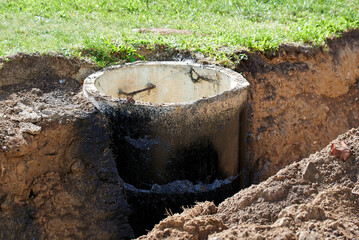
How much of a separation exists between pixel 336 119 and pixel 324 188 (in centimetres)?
410

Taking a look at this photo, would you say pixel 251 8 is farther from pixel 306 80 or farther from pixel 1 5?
pixel 1 5

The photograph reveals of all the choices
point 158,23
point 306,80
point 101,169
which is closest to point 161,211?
point 101,169

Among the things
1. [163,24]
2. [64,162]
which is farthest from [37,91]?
[163,24]

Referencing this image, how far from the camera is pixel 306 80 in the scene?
6395mm

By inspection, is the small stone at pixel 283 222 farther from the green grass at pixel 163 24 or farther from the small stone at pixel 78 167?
the green grass at pixel 163 24

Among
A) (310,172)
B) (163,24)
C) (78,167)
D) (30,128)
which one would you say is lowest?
(78,167)

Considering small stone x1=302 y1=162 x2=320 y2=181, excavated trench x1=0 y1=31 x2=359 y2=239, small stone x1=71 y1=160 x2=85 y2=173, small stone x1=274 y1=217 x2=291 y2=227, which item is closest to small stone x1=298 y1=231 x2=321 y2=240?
small stone x1=274 y1=217 x2=291 y2=227

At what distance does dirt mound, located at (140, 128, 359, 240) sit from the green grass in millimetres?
2914

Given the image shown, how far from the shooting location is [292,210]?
275 centimetres

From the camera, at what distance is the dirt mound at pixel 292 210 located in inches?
102

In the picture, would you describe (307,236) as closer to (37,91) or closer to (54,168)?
(54,168)

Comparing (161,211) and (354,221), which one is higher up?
(354,221)

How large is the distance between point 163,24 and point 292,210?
205 inches

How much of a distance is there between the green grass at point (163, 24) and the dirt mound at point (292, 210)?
2914 mm
